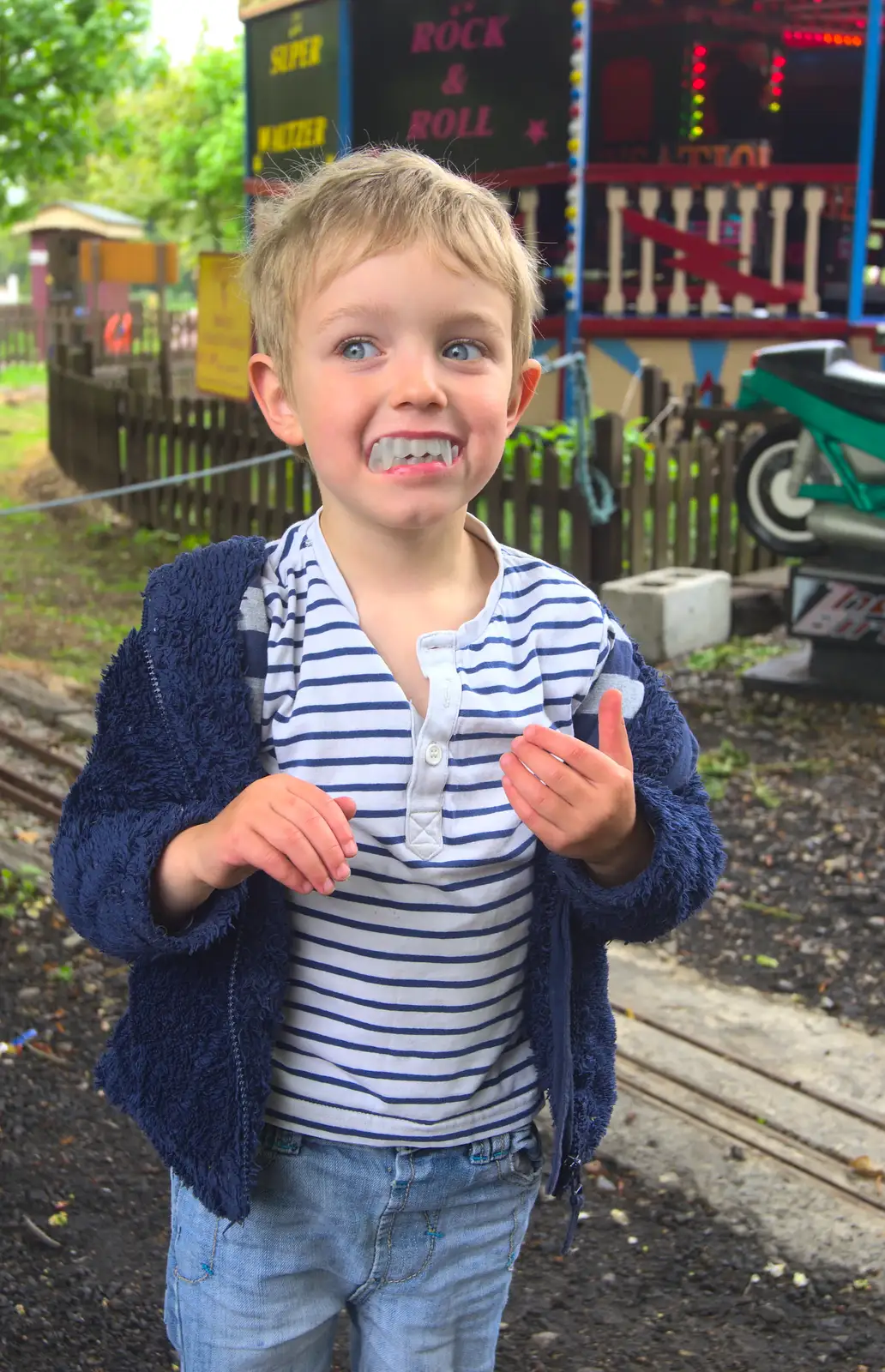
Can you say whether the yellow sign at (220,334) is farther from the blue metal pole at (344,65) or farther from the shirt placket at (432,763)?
the shirt placket at (432,763)

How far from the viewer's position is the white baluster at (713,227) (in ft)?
36.4

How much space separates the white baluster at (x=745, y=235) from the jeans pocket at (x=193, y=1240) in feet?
34.7

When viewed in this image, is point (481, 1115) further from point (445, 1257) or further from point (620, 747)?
point (620, 747)

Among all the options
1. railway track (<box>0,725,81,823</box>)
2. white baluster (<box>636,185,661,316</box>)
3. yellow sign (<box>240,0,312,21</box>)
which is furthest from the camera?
yellow sign (<box>240,0,312,21</box>)

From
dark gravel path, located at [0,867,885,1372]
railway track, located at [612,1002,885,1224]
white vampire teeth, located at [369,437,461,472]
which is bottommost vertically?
dark gravel path, located at [0,867,885,1372]

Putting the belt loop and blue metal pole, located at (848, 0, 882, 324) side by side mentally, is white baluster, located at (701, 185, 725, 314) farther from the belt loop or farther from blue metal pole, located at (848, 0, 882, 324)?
the belt loop

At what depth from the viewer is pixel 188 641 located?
148cm

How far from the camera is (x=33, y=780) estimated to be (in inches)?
198

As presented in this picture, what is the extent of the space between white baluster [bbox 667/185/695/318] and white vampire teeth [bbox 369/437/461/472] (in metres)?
10.5

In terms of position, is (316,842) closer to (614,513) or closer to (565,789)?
(565,789)

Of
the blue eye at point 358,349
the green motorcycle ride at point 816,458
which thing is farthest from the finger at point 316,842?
the green motorcycle ride at point 816,458

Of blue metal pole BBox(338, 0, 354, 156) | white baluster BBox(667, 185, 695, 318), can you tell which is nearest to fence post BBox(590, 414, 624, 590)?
white baluster BBox(667, 185, 695, 318)

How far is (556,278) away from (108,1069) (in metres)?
11.5

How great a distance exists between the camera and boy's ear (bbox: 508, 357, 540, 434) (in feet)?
5.26
